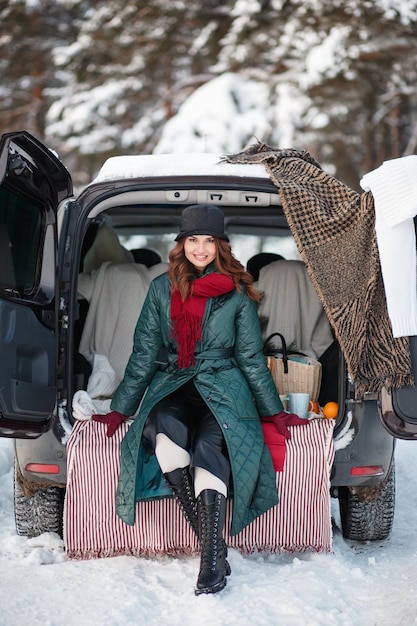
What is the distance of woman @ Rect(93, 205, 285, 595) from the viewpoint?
3408 millimetres

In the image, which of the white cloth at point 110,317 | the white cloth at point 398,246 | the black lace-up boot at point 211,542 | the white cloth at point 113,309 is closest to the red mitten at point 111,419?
the white cloth at point 110,317

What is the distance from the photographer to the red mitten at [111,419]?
3.64m

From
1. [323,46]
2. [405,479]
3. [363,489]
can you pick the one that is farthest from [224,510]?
[323,46]

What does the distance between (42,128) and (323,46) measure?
7.88 m

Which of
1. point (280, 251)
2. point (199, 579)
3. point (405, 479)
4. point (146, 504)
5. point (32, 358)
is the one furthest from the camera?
point (280, 251)

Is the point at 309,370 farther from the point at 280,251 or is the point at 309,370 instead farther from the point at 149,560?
the point at 280,251

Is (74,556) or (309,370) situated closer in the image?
(74,556)

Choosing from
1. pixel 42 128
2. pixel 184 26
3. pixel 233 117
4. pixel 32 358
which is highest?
pixel 32 358

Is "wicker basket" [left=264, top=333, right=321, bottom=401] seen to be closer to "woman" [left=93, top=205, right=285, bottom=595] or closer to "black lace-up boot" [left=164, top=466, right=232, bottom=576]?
"woman" [left=93, top=205, right=285, bottom=595]

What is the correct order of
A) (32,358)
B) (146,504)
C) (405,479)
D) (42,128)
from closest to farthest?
(32,358), (146,504), (405,479), (42,128)

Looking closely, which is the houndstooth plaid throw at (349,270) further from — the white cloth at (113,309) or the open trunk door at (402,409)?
the white cloth at (113,309)

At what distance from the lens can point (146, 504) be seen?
3.67m

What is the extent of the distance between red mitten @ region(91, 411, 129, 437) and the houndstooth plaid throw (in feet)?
3.51

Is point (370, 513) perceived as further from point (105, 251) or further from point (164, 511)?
point (105, 251)
